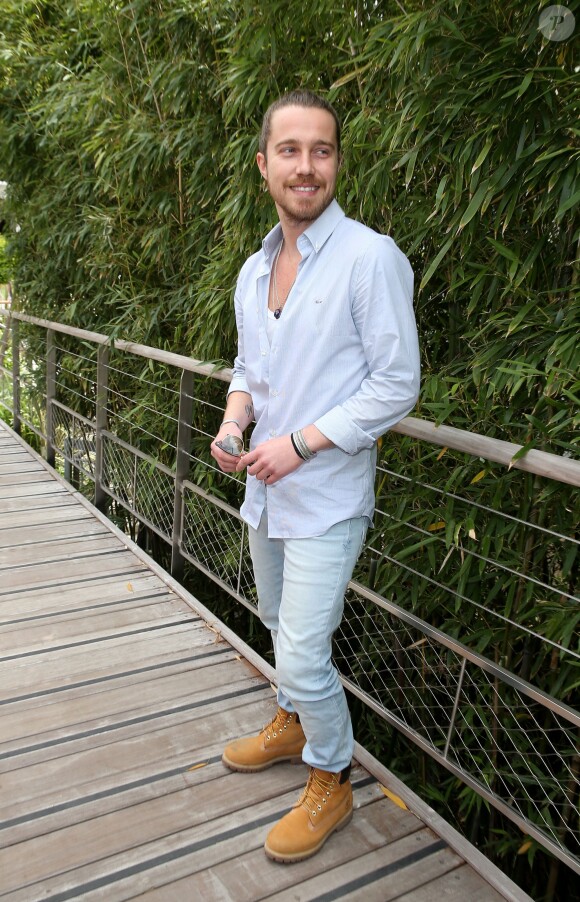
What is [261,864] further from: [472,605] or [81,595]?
[81,595]

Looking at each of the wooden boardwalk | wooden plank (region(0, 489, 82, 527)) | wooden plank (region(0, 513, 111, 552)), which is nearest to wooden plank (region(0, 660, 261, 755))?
the wooden boardwalk

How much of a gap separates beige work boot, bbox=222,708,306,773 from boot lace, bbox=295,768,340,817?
23cm

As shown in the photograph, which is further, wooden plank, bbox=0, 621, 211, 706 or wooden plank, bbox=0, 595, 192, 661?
wooden plank, bbox=0, 595, 192, 661

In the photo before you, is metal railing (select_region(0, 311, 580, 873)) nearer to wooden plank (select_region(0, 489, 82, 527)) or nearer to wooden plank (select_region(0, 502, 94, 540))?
wooden plank (select_region(0, 502, 94, 540))

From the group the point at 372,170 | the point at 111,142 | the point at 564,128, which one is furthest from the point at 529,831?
the point at 111,142

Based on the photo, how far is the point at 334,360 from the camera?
4.96 ft

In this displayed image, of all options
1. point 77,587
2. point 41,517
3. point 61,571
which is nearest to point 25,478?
point 41,517

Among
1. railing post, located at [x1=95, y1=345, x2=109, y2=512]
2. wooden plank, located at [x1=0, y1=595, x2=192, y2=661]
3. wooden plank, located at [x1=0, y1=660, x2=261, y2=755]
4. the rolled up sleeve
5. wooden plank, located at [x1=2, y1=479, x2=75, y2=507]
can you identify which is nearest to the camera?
the rolled up sleeve

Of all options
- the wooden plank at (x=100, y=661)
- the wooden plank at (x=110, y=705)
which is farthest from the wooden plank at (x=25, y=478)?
the wooden plank at (x=110, y=705)

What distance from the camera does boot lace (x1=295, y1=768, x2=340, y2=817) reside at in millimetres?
1714

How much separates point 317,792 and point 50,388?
3.64 meters

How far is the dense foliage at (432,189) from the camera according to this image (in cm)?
164

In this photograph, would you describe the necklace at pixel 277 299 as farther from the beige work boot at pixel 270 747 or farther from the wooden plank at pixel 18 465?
the wooden plank at pixel 18 465

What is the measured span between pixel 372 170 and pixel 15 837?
183cm
